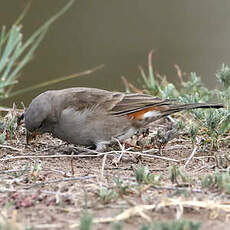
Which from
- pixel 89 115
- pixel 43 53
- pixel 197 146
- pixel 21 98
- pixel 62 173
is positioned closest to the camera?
Answer: pixel 62 173

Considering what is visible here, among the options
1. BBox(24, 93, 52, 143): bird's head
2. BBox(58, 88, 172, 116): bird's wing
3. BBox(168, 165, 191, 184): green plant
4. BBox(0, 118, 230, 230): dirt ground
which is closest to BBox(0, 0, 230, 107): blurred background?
BBox(58, 88, 172, 116): bird's wing

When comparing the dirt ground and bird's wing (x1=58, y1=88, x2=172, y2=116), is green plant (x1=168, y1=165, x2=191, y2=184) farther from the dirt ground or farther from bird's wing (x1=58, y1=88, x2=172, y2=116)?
bird's wing (x1=58, y1=88, x2=172, y2=116)

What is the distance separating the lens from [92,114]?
6180 millimetres

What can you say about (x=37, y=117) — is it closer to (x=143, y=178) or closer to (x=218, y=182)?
(x=143, y=178)

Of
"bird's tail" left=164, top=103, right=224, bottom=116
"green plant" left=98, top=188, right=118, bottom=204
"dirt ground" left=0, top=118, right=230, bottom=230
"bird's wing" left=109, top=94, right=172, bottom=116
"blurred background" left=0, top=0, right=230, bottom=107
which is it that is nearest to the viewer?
"dirt ground" left=0, top=118, right=230, bottom=230

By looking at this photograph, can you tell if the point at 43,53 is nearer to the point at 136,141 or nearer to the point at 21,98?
the point at 21,98

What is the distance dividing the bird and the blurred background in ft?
17.7

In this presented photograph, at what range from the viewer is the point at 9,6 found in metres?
15.4

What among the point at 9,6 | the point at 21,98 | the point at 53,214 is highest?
the point at 9,6

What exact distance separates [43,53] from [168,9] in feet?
13.4

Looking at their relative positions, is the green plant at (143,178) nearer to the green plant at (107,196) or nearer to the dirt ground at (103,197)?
the dirt ground at (103,197)

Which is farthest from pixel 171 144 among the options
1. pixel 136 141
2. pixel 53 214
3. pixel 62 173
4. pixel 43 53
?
pixel 43 53

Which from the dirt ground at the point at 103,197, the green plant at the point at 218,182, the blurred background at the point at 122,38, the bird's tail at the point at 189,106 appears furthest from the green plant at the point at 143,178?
the blurred background at the point at 122,38

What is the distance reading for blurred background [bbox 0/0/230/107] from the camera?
43.8 feet
